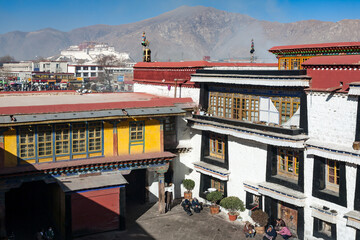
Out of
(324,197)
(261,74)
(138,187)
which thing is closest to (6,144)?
(138,187)

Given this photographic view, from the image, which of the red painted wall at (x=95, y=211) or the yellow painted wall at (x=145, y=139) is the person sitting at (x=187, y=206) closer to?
the yellow painted wall at (x=145, y=139)

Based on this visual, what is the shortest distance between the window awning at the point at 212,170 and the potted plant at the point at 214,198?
0.95m

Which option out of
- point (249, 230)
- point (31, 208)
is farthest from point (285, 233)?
point (31, 208)

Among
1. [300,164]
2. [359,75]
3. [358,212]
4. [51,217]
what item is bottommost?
[51,217]

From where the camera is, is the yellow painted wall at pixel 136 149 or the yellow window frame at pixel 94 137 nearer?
the yellow window frame at pixel 94 137

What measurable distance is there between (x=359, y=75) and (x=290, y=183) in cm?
609

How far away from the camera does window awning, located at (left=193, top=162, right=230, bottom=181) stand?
77.4ft

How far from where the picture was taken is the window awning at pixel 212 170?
2359cm

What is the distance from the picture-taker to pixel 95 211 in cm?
2077

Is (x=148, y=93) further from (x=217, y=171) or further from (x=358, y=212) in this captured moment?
(x=358, y=212)

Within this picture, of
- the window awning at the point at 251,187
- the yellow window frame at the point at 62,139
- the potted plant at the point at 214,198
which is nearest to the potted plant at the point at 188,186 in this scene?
the potted plant at the point at 214,198

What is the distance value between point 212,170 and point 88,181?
24.0ft

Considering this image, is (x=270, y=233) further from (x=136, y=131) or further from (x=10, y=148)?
(x=10, y=148)

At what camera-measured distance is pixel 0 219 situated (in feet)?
61.8
